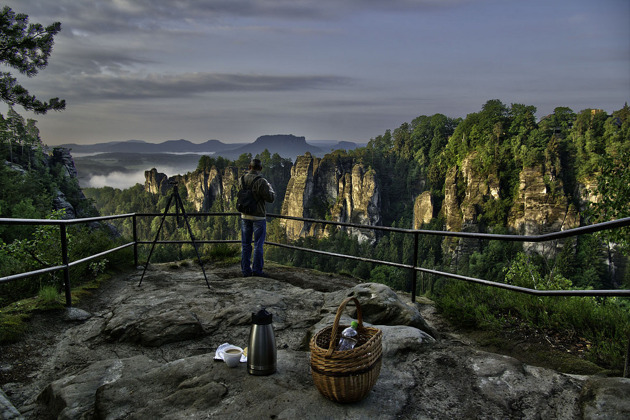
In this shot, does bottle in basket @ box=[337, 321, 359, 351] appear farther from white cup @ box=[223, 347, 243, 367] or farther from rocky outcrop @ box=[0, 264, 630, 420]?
white cup @ box=[223, 347, 243, 367]

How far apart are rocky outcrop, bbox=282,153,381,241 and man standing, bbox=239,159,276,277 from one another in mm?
89514

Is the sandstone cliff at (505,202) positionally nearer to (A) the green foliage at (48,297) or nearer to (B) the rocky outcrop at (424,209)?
(B) the rocky outcrop at (424,209)

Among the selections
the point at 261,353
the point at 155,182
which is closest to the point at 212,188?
the point at 155,182

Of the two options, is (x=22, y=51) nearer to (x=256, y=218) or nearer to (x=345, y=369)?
(x=256, y=218)

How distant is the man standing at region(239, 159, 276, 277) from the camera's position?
602 cm

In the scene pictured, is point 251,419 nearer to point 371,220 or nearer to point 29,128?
point 29,128

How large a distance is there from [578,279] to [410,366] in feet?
237

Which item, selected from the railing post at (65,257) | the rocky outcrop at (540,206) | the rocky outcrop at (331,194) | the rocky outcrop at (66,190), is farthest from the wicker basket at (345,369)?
the rocky outcrop at (331,194)

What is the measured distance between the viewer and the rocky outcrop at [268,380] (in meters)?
2.26

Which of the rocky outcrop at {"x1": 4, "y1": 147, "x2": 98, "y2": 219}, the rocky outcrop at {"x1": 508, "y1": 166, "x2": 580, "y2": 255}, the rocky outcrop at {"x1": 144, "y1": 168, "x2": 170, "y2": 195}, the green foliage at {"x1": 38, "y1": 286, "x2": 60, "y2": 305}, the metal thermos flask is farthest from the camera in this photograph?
the rocky outcrop at {"x1": 144, "y1": 168, "x2": 170, "y2": 195}

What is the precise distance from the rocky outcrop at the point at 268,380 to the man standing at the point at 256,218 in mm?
1883

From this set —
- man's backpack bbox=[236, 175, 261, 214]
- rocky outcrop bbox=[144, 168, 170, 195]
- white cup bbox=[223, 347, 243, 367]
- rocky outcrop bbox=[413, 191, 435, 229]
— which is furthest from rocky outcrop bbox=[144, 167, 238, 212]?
white cup bbox=[223, 347, 243, 367]

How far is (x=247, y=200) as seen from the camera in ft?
19.8

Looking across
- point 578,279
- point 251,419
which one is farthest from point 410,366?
point 578,279
